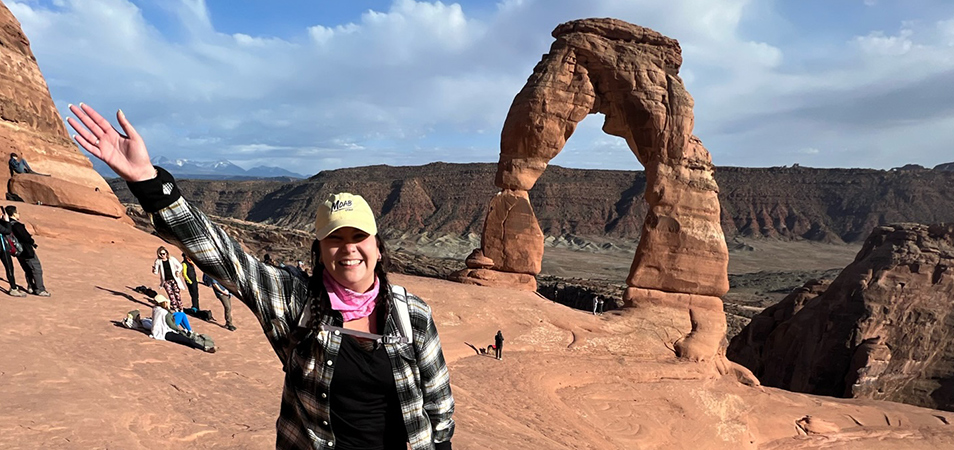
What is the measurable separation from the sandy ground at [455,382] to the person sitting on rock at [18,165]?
2384mm

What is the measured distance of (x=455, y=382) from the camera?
9258mm

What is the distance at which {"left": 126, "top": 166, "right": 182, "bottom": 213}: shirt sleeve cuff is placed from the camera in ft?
6.25

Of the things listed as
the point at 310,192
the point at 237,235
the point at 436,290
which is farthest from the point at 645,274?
the point at 310,192

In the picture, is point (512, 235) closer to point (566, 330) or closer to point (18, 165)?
point (566, 330)

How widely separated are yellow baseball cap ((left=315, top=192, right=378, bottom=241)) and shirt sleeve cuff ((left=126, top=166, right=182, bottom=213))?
52cm

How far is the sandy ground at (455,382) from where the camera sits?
4949 millimetres

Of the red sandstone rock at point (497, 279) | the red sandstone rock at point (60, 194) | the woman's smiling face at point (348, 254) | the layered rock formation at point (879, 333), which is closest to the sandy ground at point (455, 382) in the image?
the red sandstone rock at point (60, 194)

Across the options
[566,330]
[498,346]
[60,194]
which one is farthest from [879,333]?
[60,194]

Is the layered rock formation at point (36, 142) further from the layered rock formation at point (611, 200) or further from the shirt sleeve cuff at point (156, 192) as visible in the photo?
the layered rock formation at point (611, 200)

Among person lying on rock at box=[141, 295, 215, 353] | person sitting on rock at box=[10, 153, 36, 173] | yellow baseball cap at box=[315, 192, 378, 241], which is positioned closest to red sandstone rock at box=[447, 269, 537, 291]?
person lying on rock at box=[141, 295, 215, 353]

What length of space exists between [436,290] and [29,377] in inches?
385

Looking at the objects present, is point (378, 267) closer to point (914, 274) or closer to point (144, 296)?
point (144, 296)

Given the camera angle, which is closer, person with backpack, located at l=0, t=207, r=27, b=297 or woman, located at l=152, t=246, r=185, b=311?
person with backpack, located at l=0, t=207, r=27, b=297

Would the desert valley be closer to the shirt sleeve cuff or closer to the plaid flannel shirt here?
the plaid flannel shirt
